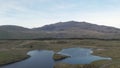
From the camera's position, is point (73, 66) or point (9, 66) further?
point (9, 66)

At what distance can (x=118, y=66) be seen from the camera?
64.4 meters

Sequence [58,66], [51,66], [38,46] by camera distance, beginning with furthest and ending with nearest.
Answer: [38,46] < [51,66] < [58,66]

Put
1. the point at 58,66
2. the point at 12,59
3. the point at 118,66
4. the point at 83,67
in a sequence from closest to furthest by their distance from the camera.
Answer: the point at 118,66
the point at 83,67
the point at 58,66
the point at 12,59

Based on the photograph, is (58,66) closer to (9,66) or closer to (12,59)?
(9,66)

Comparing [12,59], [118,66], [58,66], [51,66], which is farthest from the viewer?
[12,59]

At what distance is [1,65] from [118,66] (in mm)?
55692

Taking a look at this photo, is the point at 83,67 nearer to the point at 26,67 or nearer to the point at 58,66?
the point at 58,66

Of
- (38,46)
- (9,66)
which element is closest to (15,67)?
(9,66)

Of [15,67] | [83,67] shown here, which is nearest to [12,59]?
[15,67]

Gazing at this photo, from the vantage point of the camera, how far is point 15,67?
87062mm

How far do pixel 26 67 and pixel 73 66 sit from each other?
883 inches

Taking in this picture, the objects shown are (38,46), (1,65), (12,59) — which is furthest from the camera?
(38,46)

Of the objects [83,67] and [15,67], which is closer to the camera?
[83,67]

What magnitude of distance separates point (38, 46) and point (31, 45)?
760cm
